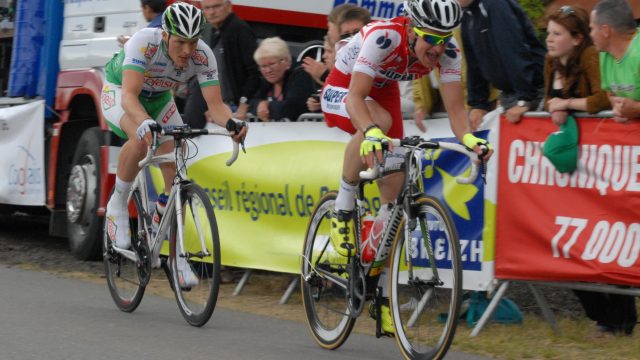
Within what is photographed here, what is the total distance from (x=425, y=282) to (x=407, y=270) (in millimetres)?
133

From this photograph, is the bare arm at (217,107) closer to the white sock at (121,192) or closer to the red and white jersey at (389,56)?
the white sock at (121,192)

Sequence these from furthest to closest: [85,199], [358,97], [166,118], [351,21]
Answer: [85,199]
[351,21]
[166,118]
[358,97]

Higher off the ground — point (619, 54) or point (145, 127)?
point (619, 54)

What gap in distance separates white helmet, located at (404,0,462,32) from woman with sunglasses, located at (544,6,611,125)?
1343mm

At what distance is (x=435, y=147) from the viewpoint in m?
6.32

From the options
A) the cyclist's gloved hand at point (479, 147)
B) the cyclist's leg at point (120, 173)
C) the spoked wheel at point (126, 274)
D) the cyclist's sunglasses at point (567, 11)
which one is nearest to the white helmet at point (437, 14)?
the cyclist's gloved hand at point (479, 147)

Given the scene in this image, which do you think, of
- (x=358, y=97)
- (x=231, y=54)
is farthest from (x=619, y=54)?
(x=231, y=54)

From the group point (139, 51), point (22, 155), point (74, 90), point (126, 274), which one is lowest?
point (126, 274)

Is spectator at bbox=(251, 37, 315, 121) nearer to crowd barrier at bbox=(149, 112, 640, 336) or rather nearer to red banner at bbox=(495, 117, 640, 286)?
crowd barrier at bbox=(149, 112, 640, 336)

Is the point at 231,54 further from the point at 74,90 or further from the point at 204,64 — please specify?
the point at 204,64

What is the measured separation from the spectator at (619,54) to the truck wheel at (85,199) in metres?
5.62

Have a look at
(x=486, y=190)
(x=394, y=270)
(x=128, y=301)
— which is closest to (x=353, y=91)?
(x=394, y=270)

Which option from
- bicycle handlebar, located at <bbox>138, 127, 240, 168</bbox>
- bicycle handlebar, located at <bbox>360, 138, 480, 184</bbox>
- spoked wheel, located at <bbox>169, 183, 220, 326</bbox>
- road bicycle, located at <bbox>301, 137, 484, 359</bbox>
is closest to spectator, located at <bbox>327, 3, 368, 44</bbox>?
bicycle handlebar, located at <bbox>138, 127, 240, 168</bbox>

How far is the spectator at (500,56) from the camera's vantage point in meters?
8.20
